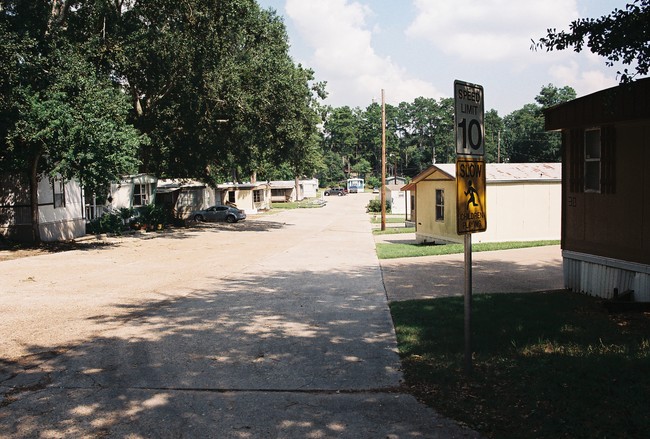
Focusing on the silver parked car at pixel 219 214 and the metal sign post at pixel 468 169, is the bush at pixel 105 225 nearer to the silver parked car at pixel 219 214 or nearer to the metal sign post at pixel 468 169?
the silver parked car at pixel 219 214

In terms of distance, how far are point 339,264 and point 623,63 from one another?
1082cm

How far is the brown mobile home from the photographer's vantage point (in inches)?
357

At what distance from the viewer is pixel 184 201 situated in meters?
43.7

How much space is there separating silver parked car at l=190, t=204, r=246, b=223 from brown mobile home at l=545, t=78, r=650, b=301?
110ft

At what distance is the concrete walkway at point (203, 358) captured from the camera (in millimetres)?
4844

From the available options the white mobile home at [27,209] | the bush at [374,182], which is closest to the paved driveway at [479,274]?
the white mobile home at [27,209]

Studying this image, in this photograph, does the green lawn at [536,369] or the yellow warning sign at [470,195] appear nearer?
the green lawn at [536,369]

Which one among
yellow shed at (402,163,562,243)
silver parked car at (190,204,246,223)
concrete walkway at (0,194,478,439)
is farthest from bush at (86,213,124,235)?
yellow shed at (402,163,562,243)

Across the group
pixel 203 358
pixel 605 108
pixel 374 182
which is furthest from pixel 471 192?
pixel 374 182

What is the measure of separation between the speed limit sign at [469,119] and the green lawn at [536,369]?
2515 mm

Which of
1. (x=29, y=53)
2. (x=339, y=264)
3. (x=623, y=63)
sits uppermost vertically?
(x=29, y=53)

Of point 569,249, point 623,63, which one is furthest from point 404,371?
point 569,249

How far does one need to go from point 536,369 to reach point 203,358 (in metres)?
4.13

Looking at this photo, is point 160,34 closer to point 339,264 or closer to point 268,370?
point 339,264
